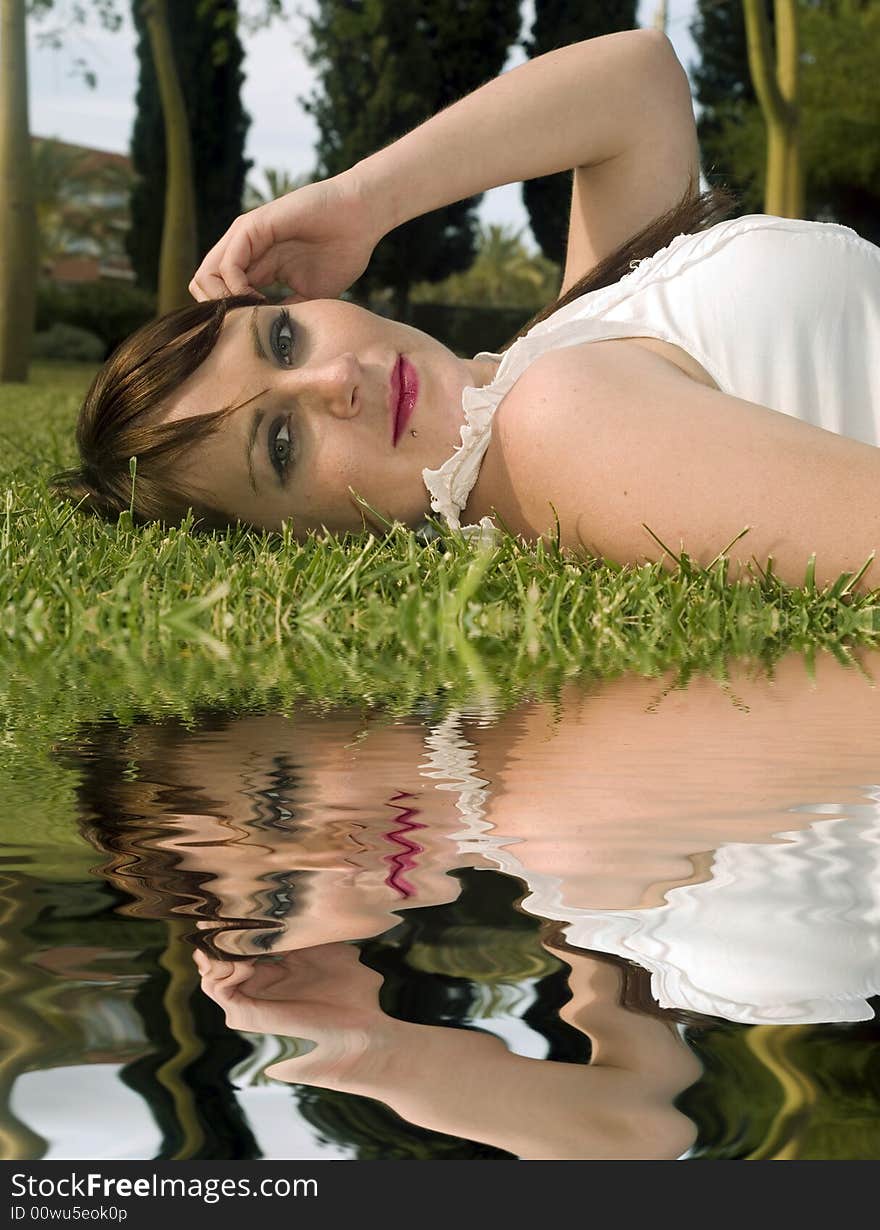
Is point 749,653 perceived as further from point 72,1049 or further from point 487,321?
point 487,321

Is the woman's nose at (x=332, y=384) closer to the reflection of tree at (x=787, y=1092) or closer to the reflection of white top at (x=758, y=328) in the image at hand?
the reflection of white top at (x=758, y=328)

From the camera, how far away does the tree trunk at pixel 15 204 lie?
1686 centimetres

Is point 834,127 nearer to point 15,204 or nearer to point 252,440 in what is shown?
Answer: point 15,204

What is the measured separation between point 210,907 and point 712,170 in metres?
3.77

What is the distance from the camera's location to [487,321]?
33469mm

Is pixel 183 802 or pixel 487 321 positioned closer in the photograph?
pixel 183 802

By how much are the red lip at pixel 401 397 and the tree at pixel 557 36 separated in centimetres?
2303

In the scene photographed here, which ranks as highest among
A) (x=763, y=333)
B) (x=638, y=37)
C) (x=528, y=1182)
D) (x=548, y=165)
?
(x=638, y=37)

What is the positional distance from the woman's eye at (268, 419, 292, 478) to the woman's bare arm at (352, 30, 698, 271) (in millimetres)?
765

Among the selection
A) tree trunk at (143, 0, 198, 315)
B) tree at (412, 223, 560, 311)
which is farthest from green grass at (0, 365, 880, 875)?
tree at (412, 223, 560, 311)

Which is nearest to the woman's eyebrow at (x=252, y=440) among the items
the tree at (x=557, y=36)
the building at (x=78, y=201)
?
the tree at (x=557, y=36)

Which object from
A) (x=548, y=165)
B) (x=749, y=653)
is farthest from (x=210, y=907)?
(x=548, y=165)

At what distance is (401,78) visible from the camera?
28.5 m

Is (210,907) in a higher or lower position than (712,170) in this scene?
lower
